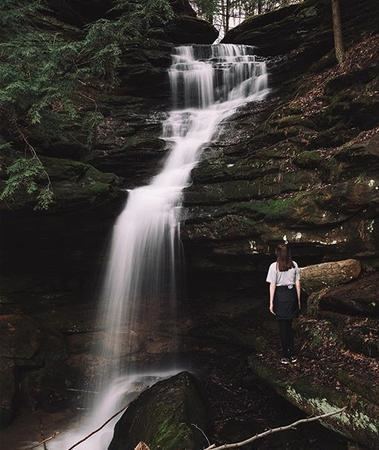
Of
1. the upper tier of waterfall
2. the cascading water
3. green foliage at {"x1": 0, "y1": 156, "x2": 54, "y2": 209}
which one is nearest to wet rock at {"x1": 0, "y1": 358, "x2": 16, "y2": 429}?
the cascading water

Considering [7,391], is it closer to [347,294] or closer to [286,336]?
[286,336]

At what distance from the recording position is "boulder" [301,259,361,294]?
23.7 ft

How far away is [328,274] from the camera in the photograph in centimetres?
742

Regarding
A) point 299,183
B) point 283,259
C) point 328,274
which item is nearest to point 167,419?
point 283,259

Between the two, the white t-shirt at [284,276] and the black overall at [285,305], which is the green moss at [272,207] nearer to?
the white t-shirt at [284,276]

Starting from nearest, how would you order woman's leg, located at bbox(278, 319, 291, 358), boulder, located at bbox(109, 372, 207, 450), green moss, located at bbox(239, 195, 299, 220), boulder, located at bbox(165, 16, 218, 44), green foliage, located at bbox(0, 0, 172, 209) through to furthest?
boulder, located at bbox(109, 372, 207, 450) → woman's leg, located at bbox(278, 319, 291, 358) → green foliage, located at bbox(0, 0, 172, 209) → green moss, located at bbox(239, 195, 299, 220) → boulder, located at bbox(165, 16, 218, 44)

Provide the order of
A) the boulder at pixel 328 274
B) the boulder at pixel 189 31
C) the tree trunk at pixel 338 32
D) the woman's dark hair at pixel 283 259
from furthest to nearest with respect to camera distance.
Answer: the boulder at pixel 189 31
the tree trunk at pixel 338 32
the boulder at pixel 328 274
the woman's dark hair at pixel 283 259

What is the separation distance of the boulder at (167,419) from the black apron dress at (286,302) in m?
1.95

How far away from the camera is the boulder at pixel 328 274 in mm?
7223

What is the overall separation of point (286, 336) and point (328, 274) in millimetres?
1620

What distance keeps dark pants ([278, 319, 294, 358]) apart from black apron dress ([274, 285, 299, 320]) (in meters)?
0.11

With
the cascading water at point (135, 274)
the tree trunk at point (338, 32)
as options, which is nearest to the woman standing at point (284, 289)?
the cascading water at point (135, 274)

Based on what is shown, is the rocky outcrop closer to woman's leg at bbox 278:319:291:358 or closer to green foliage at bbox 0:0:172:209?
woman's leg at bbox 278:319:291:358

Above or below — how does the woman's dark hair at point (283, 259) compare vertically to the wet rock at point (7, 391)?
above
